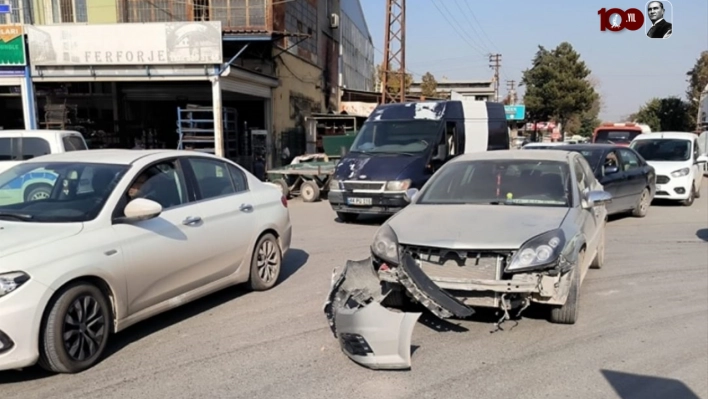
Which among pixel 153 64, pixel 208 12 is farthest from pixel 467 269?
Result: pixel 208 12

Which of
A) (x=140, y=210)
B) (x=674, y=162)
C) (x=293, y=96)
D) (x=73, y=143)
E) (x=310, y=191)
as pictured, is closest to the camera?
(x=140, y=210)

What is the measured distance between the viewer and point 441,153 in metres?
11.3

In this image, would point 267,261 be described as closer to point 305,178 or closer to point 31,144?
point 31,144

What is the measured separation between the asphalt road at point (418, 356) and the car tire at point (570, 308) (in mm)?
84

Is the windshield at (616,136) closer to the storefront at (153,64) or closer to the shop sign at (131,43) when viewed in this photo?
the storefront at (153,64)

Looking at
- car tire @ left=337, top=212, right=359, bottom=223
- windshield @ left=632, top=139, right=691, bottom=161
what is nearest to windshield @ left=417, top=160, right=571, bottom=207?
Answer: car tire @ left=337, top=212, right=359, bottom=223

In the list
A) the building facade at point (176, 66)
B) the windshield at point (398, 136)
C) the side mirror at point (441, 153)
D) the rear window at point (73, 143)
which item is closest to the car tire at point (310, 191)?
the building facade at point (176, 66)

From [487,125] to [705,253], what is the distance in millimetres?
6090

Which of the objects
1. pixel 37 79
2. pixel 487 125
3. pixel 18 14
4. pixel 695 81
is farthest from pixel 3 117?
pixel 695 81

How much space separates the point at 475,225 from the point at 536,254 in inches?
23.8

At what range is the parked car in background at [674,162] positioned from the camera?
13.7 m

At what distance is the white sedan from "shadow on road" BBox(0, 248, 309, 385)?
202 millimetres

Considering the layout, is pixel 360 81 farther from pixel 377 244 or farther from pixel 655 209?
pixel 377 244

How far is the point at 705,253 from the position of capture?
27.3 ft
